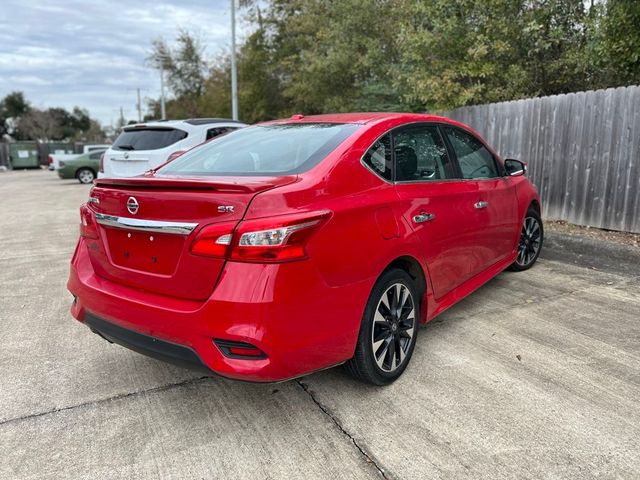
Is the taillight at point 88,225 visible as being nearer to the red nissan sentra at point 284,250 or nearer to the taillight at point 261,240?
the red nissan sentra at point 284,250

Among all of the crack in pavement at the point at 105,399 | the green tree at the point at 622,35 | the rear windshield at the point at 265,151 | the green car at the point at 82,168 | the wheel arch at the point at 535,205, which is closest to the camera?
the crack in pavement at the point at 105,399

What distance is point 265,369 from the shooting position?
234 cm

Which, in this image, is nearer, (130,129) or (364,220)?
(364,220)

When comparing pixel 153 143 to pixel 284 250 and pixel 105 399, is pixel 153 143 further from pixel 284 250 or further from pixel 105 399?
pixel 284 250

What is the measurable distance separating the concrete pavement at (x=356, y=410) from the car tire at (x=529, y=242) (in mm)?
1092

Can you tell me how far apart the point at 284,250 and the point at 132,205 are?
3.06ft

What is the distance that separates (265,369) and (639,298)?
3.84 metres

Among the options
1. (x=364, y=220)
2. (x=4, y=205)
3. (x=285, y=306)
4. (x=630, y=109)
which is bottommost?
(x=4, y=205)

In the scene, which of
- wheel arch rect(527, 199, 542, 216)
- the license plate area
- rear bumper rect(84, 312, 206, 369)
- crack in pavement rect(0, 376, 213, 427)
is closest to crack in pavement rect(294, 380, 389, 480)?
crack in pavement rect(0, 376, 213, 427)

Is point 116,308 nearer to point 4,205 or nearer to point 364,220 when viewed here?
point 364,220

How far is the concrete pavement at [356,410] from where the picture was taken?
2363 mm

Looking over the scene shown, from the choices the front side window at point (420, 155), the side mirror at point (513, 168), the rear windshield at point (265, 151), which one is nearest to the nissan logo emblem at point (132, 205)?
the rear windshield at point (265, 151)

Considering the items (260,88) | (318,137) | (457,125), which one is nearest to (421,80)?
(457,125)

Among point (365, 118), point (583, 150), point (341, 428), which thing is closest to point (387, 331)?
point (341, 428)
